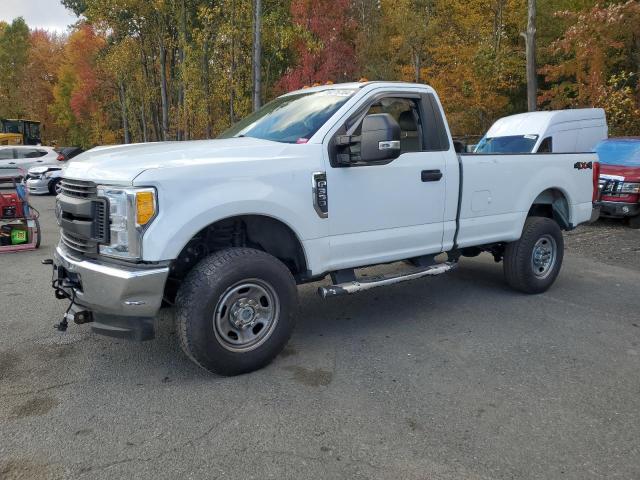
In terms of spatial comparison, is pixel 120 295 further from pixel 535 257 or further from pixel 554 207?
pixel 554 207

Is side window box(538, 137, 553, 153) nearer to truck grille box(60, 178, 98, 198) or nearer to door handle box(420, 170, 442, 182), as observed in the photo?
door handle box(420, 170, 442, 182)

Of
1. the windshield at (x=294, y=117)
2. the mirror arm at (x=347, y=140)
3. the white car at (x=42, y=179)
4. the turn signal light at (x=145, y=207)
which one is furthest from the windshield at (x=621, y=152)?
the white car at (x=42, y=179)

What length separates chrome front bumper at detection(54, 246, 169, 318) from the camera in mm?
3611

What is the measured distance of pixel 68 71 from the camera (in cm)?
5116

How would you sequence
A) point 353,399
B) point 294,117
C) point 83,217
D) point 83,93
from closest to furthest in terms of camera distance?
point 353,399, point 83,217, point 294,117, point 83,93

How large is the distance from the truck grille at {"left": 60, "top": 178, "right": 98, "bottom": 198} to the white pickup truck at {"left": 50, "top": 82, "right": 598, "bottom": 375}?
14 mm

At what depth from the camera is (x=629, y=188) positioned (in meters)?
10.7

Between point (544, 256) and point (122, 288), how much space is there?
15.5 feet

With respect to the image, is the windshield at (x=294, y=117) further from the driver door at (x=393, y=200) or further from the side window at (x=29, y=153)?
the side window at (x=29, y=153)

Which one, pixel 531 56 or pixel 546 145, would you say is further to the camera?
pixel 531 56

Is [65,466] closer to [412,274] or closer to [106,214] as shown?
[106,214]

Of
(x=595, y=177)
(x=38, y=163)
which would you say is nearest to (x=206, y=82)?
(x=38, y=163)

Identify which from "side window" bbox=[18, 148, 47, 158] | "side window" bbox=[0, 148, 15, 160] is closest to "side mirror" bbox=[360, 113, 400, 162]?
"side window" bbox=[18, 148, 47, 158]

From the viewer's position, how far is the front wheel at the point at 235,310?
3.82 m
